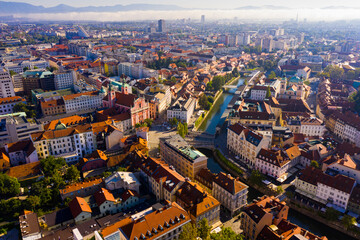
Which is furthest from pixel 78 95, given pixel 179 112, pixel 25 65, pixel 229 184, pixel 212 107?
pixel 229 184

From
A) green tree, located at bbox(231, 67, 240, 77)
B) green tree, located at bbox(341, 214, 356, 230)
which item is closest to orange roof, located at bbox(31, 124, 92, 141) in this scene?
green tree, located at bbox(341, 214, 356, 230)

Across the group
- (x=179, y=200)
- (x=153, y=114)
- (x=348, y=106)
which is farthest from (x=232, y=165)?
(x=348, y=106)

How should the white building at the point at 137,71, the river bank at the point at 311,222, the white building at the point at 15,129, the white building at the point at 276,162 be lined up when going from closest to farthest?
1. the river bank at the point at 311,222
2. the white building at the point at 276,162
3. the white building at the point at 15,129
4. the white building at the point at 137,71

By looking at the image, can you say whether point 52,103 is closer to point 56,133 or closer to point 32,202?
point 56,133

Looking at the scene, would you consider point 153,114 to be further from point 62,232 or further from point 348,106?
point 348,106

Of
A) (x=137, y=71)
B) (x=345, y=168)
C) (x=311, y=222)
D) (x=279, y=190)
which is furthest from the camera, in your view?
(x=137, y=71)

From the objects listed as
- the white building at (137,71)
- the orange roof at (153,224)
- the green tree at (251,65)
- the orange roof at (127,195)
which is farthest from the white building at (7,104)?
the green tree at (251,65)

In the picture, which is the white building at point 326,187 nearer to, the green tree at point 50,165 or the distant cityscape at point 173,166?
the distant cityscape at point 173,166
